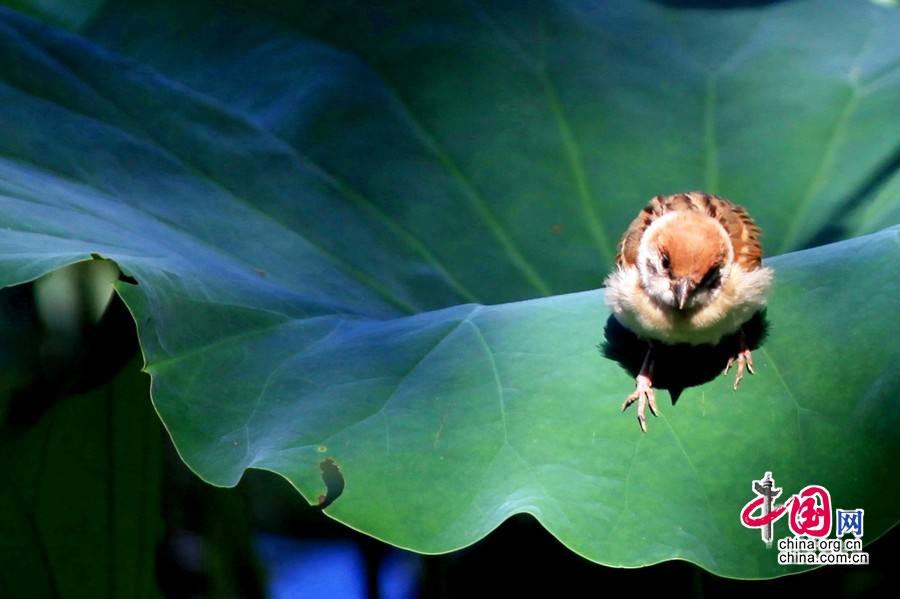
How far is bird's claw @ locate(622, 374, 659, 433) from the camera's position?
1.76 metres

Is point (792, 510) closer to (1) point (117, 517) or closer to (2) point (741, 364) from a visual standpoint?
(2) point (741, 364)

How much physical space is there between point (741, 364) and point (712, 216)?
1.34ft

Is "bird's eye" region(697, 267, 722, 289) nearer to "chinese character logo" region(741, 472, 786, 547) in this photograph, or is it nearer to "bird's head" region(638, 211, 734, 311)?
"bird's head" region(638, 211, 734, 311)

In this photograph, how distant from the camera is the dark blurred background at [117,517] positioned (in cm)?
206

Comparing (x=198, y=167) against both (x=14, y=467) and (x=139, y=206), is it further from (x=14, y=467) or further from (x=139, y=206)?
(x=14, y=467)

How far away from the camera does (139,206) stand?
2.24m

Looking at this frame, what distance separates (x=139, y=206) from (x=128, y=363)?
0.33 meters

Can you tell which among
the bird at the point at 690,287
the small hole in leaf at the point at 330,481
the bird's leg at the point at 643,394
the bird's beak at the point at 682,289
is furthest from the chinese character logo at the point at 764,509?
the small hole in leaf at the point at 330,481

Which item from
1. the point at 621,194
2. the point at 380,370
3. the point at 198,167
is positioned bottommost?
the point at 380,370

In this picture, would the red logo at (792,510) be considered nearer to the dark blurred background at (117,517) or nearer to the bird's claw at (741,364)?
the bird's claw at (741,364)

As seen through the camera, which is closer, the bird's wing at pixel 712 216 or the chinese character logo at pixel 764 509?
the chinese character logo at pixel 764 509

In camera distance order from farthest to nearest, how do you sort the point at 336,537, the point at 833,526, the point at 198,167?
the point at 336,537 → the point at 198,167 → the point at 833,526

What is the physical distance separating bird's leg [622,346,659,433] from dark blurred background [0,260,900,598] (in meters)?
0.35

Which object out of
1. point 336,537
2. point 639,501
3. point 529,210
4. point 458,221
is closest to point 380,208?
point 458,221
